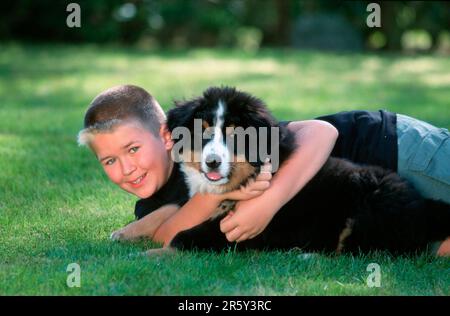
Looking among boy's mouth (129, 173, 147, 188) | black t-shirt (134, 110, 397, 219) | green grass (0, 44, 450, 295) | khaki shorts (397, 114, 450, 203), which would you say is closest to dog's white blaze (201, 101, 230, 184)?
green grass (0, 44, 450, 295)

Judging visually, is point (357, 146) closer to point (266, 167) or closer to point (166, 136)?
point (266, 167)

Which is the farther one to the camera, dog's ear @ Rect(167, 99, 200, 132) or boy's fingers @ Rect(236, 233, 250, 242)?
boy's fingers @ Rect(236, 233, 250, 242)

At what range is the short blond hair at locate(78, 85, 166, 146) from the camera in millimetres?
4395

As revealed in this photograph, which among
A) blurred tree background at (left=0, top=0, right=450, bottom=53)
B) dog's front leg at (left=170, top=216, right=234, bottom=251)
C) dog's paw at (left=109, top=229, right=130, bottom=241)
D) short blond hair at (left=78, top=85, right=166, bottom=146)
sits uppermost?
blurred tree background at (left=0, top=0, right=450, bottom=53)

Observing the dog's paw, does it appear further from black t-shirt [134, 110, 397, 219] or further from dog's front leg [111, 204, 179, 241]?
black t-shirt [134, 110, 397, 219]

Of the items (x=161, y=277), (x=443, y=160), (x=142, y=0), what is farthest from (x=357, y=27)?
(x=161, y=277)

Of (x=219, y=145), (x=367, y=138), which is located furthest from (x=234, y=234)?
(x=367, y=138)

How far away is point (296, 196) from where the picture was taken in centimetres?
395

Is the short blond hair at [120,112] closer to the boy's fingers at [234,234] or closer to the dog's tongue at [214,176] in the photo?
the dog's tongue at [214,176]

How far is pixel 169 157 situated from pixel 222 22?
682 inches

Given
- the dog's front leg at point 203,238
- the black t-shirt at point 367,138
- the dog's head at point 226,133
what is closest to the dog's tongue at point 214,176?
the dog's head at point 226,133

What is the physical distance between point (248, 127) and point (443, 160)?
4.45 ft

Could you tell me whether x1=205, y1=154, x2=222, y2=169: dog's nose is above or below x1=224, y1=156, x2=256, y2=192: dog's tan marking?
above

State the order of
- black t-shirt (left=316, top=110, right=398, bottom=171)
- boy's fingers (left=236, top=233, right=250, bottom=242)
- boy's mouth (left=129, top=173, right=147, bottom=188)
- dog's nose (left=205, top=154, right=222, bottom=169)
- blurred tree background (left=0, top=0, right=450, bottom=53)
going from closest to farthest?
dog's nose (left=205, top=154, right=222, bottom=169)
boy's fingers (left=236, top=233, right=250, bottom=242)
black t-shirt (left=316, top=110, right=398, bottom=171)
boy's mouth (left=129, top=173, right=147, bottom=188)
blurred tree background (left=0, top=0, right=450, bottom=53)
